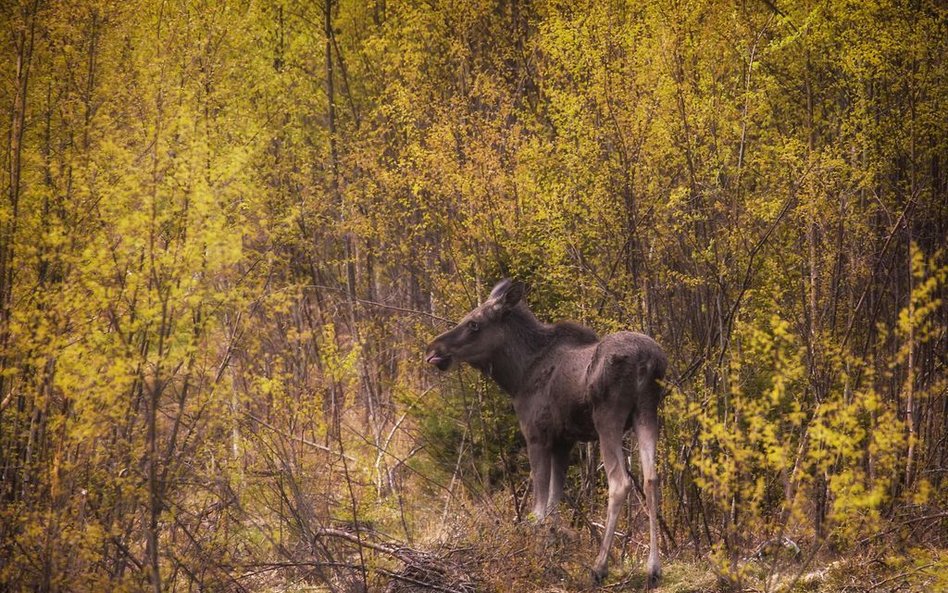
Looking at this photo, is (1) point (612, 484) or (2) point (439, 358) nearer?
(1) point (612, 484)

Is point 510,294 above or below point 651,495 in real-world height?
above

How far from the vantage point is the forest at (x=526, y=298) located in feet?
24.3

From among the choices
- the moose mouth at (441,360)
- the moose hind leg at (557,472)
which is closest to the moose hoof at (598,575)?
the moose hind leg at (557,472)

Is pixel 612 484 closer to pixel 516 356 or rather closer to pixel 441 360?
pixel 516 356

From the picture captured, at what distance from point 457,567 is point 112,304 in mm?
3246

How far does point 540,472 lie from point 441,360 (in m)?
1.29

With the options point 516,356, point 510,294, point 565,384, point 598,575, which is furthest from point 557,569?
point 510,294

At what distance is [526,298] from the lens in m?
13.2

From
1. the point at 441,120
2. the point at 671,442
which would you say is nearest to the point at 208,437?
the point at 671,442

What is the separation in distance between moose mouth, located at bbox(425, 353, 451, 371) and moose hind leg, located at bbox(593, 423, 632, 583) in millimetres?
1554

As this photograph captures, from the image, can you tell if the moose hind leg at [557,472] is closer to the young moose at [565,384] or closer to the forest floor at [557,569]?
the young moose at [565,384]

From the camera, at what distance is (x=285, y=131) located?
20422mm

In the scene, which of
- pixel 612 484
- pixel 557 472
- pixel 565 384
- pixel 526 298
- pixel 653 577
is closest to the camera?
pixel 653 577

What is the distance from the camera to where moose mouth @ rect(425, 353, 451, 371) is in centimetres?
912
